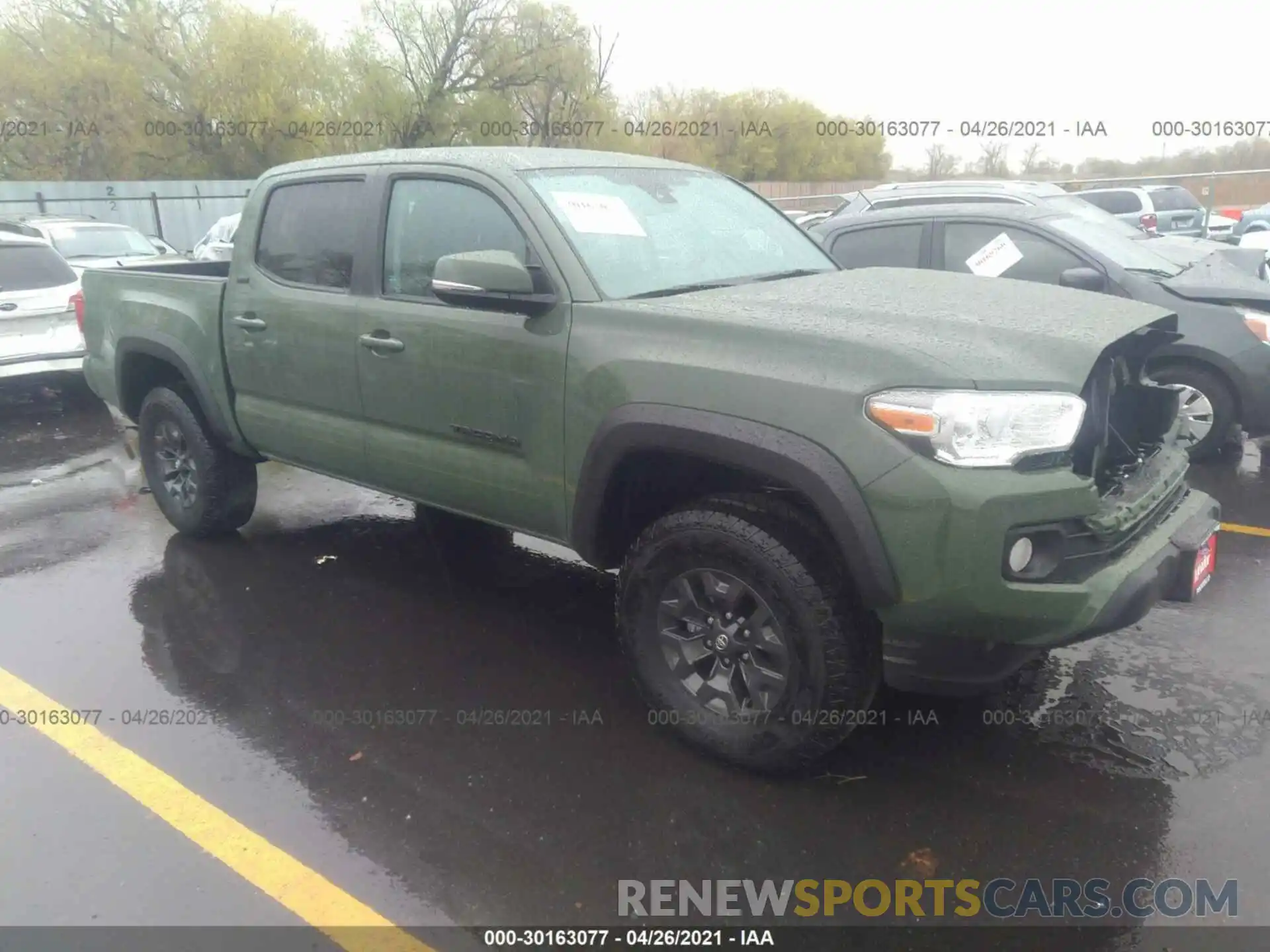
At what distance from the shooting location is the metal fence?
2486 cm

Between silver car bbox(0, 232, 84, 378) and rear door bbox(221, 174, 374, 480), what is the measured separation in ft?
14.9

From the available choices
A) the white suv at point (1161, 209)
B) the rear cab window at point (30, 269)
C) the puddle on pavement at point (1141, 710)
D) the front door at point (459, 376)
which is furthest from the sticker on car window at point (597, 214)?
the white suv at point (1161, 209)

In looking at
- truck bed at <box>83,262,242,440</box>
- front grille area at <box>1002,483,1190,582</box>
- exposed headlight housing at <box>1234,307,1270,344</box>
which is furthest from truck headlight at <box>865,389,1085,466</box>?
exposed headlight housing at <box>1234,307,1270,344</box>

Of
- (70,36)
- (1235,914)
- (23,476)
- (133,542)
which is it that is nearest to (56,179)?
(70,36)

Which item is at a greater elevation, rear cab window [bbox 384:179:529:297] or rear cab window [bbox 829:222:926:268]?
rear cab window [bbox 384:179:529:297]

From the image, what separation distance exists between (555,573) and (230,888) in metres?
2.38

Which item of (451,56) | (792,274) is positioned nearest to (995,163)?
(451,56)

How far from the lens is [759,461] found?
2.79 metres

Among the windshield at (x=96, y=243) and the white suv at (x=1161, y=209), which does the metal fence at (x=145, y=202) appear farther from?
the white suv at (x=1161, y=209)

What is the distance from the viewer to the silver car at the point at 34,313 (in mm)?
8211

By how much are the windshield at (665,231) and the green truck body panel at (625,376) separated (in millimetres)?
98

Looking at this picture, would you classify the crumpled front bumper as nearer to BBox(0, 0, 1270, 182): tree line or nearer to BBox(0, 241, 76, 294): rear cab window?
BBox(0, 241, 76, 294): rear cab window

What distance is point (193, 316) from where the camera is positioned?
4.81 metres

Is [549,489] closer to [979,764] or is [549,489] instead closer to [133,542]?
[979,764]
